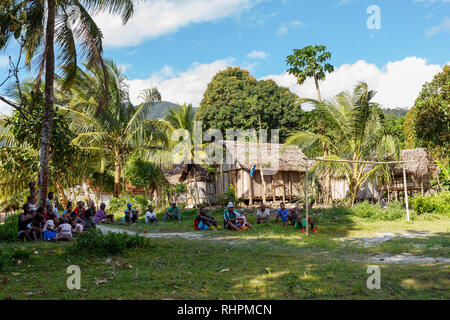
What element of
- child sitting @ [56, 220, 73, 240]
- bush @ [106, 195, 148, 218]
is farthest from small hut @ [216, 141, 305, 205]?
child sitting @ [56, 220, 73, 240]

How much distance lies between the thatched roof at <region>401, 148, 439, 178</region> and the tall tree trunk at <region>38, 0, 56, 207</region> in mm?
17816

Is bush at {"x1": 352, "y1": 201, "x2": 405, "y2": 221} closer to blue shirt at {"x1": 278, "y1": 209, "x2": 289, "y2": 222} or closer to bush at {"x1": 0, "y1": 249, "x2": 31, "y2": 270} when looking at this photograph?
blue shirt at {"x1": 278, "y1": 209, "x2": 289, "y2": 222}

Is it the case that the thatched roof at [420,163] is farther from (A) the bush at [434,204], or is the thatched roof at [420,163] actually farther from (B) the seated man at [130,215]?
(B) the seated man at [130,215]

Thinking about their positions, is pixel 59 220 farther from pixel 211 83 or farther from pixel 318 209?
pixel 211 83

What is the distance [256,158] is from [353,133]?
4.95m

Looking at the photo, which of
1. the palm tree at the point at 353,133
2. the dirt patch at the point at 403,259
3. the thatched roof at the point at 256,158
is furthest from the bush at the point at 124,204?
the dirt patch at the point at 403,259

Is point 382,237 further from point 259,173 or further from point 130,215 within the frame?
point 130,215

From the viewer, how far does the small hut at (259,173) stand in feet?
66.1

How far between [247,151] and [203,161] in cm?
271

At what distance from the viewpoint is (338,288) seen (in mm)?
5422

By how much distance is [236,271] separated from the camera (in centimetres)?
673

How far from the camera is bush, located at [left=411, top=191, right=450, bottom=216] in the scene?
16.6 metres

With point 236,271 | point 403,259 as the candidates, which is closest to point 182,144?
point 403,259

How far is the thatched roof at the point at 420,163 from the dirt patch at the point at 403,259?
1426 cm
